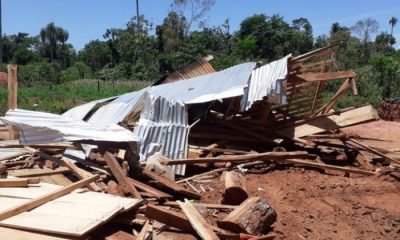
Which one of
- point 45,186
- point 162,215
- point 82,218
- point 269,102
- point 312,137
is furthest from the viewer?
point 312,137

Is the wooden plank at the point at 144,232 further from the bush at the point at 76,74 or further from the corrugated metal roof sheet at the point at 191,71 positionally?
the bush at the point at 76,74

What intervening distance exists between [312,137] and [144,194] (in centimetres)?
449

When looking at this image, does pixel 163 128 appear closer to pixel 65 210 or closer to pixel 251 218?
pixel 251 218

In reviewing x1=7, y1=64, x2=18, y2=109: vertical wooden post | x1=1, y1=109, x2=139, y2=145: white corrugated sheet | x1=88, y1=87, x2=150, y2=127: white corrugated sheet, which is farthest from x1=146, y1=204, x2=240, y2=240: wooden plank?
x1=7, y1=64, x2=18, y2=109: vertical wooden post

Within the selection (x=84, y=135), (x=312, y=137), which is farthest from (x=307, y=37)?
(x=84, y=135)

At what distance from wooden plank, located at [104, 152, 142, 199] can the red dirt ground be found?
3.33 ft

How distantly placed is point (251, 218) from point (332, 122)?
180 inches

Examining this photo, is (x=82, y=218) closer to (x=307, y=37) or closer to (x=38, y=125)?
(x=38, y=125)

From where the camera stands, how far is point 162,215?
5266 millimetres

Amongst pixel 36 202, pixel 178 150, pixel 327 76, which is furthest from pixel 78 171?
pixel 327 76

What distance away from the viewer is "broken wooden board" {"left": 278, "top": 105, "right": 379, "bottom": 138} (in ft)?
30.1

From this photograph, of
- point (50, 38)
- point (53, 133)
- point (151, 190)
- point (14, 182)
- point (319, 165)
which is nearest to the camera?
point (14, 182)

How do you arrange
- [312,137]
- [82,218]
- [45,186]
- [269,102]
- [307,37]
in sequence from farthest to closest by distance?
[307,37]
[312,137]
[269,102]
[45,186]
[82,218]

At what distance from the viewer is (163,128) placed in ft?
28.3
